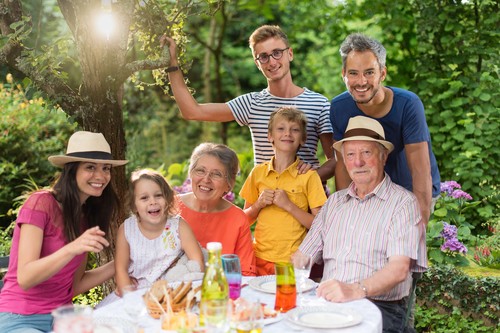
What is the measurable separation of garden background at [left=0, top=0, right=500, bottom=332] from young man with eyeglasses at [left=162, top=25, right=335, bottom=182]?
14.4 inches

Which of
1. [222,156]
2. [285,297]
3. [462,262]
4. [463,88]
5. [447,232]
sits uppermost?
[463,88]

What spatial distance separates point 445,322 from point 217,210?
2032 mm

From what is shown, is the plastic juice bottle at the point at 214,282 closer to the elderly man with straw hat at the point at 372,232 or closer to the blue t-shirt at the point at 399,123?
the elderly man with straw hat at the point at 372,232

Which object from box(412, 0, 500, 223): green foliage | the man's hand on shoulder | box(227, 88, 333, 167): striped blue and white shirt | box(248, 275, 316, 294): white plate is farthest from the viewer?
box(412, 0, 500, 223): green foliage

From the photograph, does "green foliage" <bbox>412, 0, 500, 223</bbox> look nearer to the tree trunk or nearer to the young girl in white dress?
the young girl in white dress

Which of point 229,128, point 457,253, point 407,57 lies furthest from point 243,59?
point 457,253

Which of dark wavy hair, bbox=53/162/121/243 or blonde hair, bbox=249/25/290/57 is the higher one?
blonde hair, bbox=249/25/290/57

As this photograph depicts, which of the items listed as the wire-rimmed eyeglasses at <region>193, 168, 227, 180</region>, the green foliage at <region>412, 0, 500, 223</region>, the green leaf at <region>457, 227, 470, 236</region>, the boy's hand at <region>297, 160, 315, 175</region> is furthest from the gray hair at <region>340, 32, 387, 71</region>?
the green foliage at <region>412, 0, 500, 223</region>

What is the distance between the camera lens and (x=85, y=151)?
2334mm

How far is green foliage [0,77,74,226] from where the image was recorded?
218 inches

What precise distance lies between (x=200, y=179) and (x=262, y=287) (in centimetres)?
92

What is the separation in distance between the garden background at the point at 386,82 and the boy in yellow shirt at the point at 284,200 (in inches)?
33.9

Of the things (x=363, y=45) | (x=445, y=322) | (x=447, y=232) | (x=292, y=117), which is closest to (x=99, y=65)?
(x=292, y=117)

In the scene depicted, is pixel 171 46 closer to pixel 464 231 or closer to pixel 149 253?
pixel 149 253
